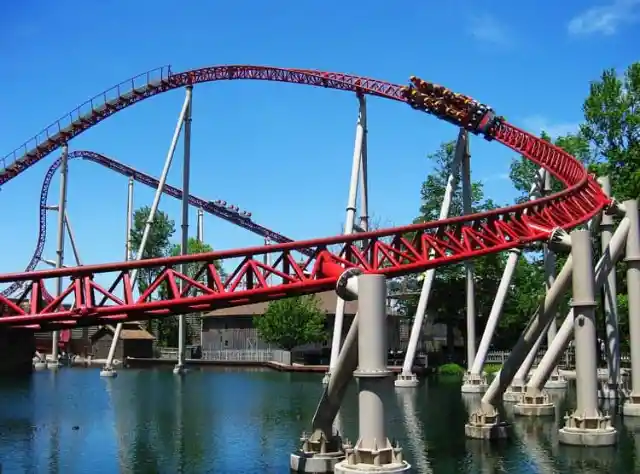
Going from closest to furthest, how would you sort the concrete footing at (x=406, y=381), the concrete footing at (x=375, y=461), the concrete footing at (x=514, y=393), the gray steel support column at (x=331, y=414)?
the concrete footing at (x=375, y=461) → the gray steel support column at (x=331, y=414) → the concrete footing at (x=514, y=393) → the concrete footing at (x=406, y=381)

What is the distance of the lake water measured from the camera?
1838 centimetres

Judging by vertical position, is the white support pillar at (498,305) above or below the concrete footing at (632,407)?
above

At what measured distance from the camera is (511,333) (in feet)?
199

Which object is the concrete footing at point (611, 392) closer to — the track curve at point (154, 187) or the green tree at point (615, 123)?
the green tree at point (615, 123)

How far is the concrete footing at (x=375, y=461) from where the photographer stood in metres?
14.2

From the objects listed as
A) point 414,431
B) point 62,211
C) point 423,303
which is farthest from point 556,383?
point 62,211

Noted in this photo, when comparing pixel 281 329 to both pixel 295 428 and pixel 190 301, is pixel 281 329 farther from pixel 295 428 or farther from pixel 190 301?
pixel 190 301

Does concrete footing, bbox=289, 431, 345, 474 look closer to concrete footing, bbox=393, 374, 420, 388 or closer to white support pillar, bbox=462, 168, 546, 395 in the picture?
white support pillar, bbox=462, 168, 546, 395

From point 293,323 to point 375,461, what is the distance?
1922 inches

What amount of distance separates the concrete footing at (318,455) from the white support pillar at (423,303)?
64.9ft

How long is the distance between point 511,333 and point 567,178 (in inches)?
1189

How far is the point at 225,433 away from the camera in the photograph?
960 inches

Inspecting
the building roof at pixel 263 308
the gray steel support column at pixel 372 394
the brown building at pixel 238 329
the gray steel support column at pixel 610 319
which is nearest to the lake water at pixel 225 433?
the gray steel support column at pixel 372 394

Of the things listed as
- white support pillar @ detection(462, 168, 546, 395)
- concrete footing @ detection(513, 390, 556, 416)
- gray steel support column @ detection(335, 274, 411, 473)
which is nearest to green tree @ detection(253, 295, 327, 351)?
white support pillar @ detection(462, 168, 546, 395)
